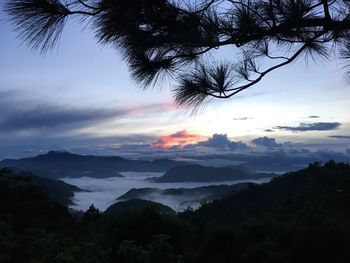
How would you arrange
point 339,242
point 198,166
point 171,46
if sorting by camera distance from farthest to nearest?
1. point 198,166
2. point 339,242
3. point 171,46

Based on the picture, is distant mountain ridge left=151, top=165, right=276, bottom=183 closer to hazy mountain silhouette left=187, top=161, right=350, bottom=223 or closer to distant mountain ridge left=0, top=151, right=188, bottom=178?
distant mountain ridge left=0, top=151, right=188, bottom=178

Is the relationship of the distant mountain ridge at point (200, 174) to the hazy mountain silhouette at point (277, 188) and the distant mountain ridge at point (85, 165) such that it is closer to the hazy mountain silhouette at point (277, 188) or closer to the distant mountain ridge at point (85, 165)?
the distant mountain ridge at point (85, 165)

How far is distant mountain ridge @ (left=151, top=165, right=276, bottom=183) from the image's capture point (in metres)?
146

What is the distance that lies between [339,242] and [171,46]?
412 centimetres

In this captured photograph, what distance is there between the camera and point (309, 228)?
6.85 meters

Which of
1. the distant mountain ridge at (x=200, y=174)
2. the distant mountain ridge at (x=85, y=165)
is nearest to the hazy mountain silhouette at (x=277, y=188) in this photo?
the distant mountain ridge at (x=200, y=174)

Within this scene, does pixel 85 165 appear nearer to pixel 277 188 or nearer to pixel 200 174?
pixel 200 174

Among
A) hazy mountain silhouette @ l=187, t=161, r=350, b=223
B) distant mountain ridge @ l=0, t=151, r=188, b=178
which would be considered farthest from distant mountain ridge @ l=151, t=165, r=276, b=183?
hazy mountain silhouette @ l=187, t=161, r=350, b=223

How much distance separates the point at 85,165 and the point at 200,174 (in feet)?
148

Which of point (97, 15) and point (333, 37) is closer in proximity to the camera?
point (97, 15)

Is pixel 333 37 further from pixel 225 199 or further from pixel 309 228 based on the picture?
pixel 225 199

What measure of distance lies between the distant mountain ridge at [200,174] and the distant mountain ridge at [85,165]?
13.4 m

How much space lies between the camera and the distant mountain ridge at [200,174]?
146 meters

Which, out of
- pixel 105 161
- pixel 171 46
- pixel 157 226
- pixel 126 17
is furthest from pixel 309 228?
pixel 105 161
